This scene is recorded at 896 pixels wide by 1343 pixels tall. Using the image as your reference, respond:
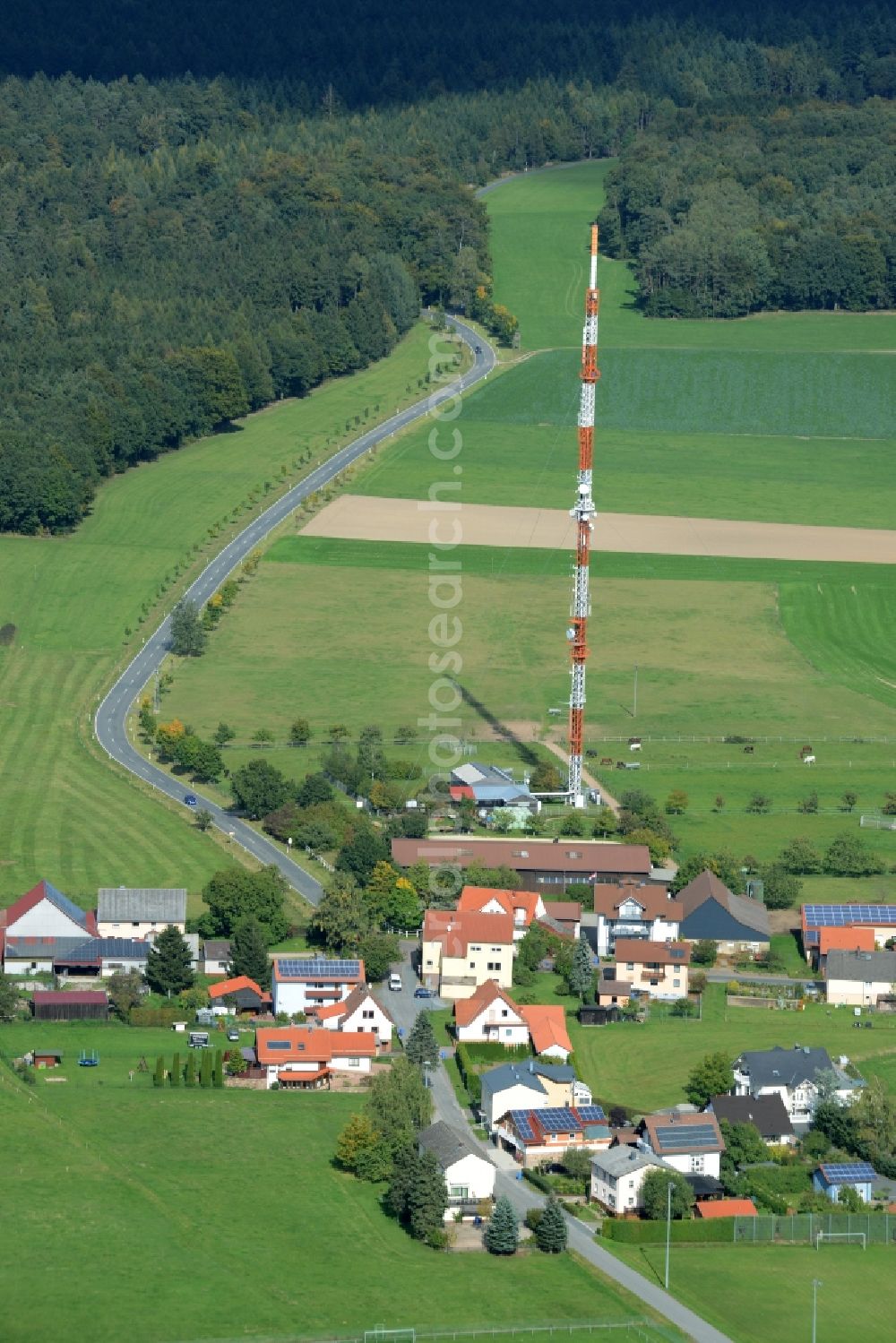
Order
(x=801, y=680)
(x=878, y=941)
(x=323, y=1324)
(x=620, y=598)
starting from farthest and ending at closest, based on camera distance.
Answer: (x=620, y=598), (x=801, y=680), (x=878, y=941), (x=323, y=1324)

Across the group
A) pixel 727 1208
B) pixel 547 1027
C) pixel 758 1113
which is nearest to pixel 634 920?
pixel 547 1027

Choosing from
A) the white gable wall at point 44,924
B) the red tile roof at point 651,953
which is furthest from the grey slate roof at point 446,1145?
the white gable wall at point 44,924

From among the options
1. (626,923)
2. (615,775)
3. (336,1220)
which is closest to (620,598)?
(615,775)

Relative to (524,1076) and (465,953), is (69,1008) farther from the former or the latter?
(524,1076)

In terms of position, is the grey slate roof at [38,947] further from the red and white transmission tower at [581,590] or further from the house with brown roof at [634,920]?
the red and white transmission tower at [581,590]

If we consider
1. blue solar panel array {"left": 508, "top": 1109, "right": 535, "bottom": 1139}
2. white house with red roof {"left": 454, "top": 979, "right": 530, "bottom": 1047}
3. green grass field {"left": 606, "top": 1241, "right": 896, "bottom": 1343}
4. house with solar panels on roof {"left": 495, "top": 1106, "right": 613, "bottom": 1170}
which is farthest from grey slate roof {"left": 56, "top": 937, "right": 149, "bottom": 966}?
green grass field {"left": 606, "top": 1241, "right": 896, "bottom": 1343}

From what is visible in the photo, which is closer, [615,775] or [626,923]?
[626,923]

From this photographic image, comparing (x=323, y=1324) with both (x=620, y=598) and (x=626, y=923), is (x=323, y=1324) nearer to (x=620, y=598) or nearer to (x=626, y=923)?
(x=626, y=923)
